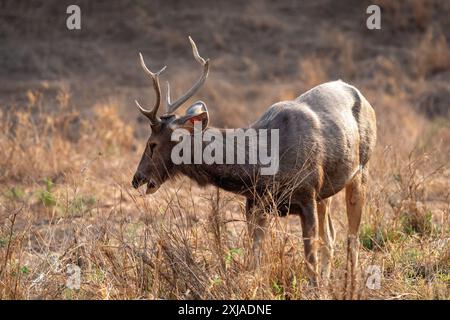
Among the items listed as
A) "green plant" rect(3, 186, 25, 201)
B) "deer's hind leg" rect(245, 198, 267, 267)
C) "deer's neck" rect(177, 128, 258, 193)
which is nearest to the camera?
"deer's hind leg" rect(245, 198, 267, 267)

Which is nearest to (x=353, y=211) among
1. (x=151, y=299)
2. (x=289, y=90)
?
(x=151, y=299)

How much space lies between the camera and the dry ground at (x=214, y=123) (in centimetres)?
645

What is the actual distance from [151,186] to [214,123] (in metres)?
7.48

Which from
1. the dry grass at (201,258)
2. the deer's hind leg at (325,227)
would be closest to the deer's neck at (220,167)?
the dry grass at (201,258)

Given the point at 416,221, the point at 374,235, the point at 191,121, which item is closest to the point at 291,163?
the point at 191,121

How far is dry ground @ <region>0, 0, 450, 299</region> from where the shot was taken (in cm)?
645

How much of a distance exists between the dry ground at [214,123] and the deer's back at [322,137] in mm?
498

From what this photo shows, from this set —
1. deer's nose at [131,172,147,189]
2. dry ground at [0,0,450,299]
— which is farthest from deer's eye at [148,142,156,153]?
dry ground at [0,0,450,299]

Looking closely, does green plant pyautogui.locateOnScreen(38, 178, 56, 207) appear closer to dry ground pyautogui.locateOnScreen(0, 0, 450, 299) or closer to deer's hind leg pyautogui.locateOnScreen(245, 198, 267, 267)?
dry ground pyautogui.locateOnScreen(0, 0, 450, 299)

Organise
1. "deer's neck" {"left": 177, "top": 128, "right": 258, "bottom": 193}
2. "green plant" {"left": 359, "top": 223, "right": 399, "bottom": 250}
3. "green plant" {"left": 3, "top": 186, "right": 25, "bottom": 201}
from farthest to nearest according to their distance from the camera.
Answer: "green plant" {"left": 3, "top": 186, "right": 25, "bottom": 201}, "green plant" {"left": 359, "top": 223, "right": 399, "bottom": 250}, "deer's neck" {"left": 177, "top": 128, "right": 258, "bottom": 193}

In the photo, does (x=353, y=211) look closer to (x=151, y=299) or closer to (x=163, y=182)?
(x=163, y=182)

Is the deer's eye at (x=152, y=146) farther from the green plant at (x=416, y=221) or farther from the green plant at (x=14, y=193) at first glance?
the green plant at (x=14, y=193)

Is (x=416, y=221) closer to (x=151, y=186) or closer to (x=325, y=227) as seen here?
(x=325, y=227)

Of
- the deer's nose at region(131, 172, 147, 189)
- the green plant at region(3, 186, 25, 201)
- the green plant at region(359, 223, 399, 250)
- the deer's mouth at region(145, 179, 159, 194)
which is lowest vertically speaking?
the green plant at region(359, 223, 399, 250)
